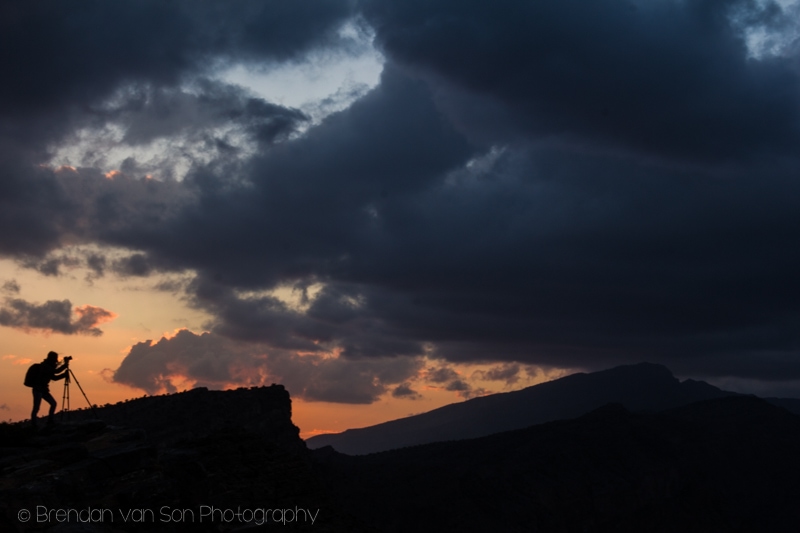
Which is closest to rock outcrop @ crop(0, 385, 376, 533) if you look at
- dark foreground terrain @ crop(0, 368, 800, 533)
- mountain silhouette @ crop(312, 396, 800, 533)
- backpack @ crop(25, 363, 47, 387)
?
dark foreground terrain @ crop(0, 368, 800, 533)

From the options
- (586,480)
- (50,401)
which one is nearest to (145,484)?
(50,401)

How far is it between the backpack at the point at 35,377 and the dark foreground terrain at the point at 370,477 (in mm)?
1941

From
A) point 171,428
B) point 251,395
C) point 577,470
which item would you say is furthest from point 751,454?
point 171,428

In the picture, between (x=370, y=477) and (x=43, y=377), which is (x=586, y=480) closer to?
(x=370, y=477)

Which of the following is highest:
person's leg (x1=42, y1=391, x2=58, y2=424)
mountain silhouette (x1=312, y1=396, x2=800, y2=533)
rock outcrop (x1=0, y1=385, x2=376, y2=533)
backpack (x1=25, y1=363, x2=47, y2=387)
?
backpack (x1=25, y1=363, x2=47, y2=387)

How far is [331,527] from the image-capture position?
36312mm

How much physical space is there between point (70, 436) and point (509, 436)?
142 m

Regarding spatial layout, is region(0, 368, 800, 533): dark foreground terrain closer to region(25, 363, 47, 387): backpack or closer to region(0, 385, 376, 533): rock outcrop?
region(0, 385, 376, 533): rock outcrop

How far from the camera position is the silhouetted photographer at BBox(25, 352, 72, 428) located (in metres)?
33.1

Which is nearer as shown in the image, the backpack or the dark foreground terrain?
the dark foreground terrain

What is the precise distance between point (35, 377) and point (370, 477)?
95.7m

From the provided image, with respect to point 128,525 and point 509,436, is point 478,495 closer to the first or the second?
point 509,436

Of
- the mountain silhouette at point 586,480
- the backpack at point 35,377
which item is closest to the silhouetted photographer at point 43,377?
the backpack at point 35,377

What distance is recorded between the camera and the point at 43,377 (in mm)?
33250
